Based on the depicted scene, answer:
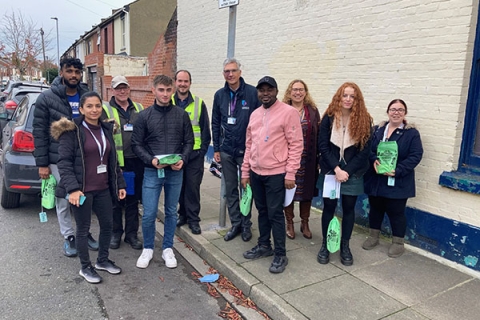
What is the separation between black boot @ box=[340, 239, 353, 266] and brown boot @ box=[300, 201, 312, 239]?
2.21 feet

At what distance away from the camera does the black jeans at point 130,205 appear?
423 centimetres

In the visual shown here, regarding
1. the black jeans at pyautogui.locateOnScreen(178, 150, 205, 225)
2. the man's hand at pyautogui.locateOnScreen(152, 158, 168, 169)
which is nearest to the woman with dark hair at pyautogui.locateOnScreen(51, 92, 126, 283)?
the man's hand at pyautogui.locateOnScreen(152, 158, 168, 169)

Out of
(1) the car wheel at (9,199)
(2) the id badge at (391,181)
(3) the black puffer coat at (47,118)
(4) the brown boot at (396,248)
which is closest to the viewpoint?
(3) the black puffer coat at (47,118)

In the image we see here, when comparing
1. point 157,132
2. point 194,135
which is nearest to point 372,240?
point 194,135

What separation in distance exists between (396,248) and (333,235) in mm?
834

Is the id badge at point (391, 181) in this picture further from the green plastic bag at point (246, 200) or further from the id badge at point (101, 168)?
the id badge at point (101, 168)

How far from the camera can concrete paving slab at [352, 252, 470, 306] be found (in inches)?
127

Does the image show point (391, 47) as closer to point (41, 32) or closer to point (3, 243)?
point (3, 243)

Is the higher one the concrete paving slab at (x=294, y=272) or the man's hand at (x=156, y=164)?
the man's hand at (x=156, y=164)

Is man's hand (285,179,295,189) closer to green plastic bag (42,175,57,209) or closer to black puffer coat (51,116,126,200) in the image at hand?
black puffer coat (51,116,126,200)

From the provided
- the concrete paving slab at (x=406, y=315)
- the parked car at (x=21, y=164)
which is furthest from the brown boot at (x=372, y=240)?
the parked car at (x=21, y=164)

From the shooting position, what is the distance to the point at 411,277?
11.5 ft

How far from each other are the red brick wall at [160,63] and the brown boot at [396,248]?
284 inches

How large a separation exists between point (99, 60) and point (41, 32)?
2477 cm
